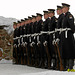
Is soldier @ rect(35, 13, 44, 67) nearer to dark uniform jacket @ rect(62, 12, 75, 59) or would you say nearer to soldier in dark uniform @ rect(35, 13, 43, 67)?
soldier in dark uniform @ rect(35, 13, 43, 67)

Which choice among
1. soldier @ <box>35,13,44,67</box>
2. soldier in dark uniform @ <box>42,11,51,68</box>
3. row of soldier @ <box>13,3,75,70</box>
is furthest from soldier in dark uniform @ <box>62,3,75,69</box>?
soldier @ <box>35,13,44,67</box>

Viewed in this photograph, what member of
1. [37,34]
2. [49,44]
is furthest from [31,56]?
[49,44]

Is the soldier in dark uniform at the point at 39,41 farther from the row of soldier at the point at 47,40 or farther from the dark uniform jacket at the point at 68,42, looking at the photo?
the dark uniform jacket at the point at 68,42

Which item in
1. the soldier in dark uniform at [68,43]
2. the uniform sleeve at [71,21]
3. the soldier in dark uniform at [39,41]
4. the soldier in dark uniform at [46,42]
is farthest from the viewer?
the soldier in dark uniform at [39,41]

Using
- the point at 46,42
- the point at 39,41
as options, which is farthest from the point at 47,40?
the point at 39,41

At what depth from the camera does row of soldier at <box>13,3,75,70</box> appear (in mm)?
6996

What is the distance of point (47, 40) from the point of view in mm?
8039

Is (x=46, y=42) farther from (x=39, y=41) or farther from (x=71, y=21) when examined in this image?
(x=71, y=21)

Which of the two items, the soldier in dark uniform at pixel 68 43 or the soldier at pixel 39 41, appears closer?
the soldier in dark uniform at pixel 68 43

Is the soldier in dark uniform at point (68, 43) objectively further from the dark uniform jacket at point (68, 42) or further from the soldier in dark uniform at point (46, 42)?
the soldier in dark uniform at point (46, 42)

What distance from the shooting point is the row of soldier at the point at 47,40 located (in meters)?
7.00

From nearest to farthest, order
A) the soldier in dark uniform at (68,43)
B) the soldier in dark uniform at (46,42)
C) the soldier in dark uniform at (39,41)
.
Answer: the soldier in dark uniform at (68,43)
the soldier in dark uniform at (46,42)
the soldier in dark uniform at (39,41)

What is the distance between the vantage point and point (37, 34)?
880 cm

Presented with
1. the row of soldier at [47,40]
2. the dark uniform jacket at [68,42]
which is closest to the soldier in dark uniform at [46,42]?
the row of soldier at [47,40]
